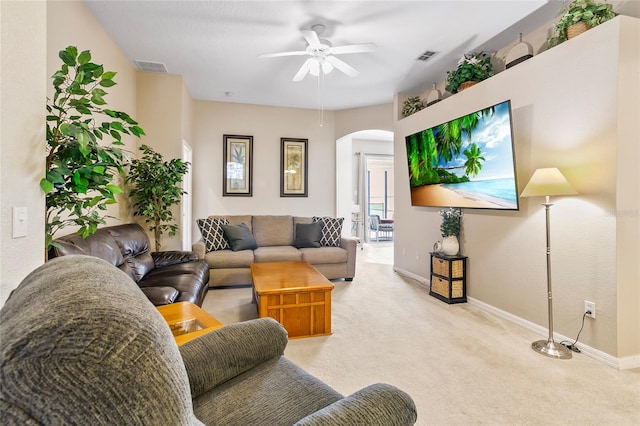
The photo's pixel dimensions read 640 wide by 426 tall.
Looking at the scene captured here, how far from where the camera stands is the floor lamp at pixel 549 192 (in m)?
2.34

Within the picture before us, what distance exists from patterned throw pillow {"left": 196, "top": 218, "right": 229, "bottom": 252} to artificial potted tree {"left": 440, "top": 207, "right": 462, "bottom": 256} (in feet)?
9.53

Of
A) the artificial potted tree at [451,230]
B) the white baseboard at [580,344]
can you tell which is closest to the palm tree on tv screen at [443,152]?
the artificial potted tree at [451,230]

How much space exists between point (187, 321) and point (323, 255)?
273 centimetres

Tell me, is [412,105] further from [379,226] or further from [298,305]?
[379,226]

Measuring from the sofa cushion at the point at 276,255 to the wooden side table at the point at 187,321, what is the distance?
2123 mm

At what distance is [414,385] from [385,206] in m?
7.78

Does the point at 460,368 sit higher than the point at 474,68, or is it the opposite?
the point at 474,68

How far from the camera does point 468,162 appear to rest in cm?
336

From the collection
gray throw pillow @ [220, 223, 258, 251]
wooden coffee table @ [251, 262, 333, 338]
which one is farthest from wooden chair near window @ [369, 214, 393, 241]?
wooden coffee table @ [251, 262, 333, 338]

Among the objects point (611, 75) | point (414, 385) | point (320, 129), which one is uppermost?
point (320, 129)

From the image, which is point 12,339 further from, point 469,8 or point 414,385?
point 469,8

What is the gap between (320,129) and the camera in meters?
6.24

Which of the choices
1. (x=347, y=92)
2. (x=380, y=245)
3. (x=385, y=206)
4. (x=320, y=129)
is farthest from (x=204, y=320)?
(x=385, y=206)

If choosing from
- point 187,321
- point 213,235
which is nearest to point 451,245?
point 187,321
